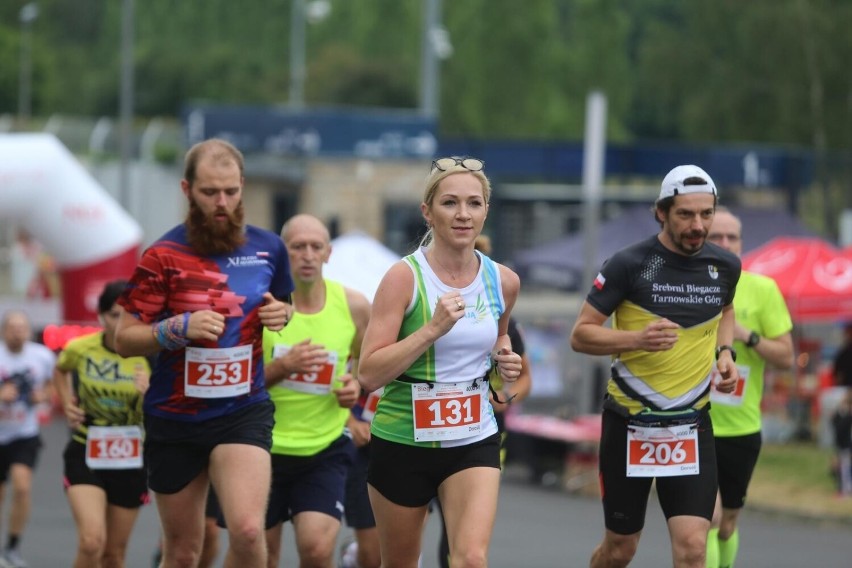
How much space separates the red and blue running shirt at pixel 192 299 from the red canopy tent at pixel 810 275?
11.8 metres

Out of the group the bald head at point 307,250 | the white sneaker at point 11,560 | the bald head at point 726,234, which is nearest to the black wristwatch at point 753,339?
the bald head at point 726,234

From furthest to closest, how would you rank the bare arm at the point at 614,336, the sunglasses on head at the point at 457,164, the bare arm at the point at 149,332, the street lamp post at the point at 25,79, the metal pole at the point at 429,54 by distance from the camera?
the street lamp post at the point at 25,79 < the metal pole at the point at 429,54 < the bare arm at the point at 614,336 < the bare arm at the point at 149,332 < the sunglasses on head at the point at 457,164

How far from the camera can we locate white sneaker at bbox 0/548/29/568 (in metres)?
11.9

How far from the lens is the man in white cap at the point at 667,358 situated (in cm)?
740

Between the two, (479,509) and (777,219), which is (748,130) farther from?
(479,509)

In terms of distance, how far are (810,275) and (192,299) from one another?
1301 cm

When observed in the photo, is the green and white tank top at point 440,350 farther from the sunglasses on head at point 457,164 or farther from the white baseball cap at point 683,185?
the white baseball cap at point 683,185

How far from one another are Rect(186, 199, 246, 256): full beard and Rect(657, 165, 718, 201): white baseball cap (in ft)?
6.23

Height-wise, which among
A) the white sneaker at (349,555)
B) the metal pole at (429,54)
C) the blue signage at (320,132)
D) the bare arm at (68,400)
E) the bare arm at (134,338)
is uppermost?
the metal pole at (429,54)

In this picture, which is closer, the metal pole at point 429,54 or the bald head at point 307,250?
the bald head at point 307,250

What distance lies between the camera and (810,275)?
1894cm

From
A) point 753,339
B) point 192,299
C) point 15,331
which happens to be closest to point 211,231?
point 192,299

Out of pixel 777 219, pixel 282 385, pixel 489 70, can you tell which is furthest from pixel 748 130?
pixel 282 385

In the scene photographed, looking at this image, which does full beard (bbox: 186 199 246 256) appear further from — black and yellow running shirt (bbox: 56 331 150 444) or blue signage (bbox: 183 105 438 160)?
blue signage (bbox: 183 105 438 160)
